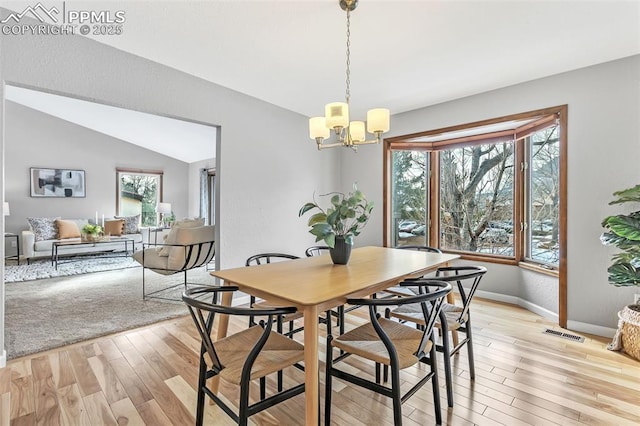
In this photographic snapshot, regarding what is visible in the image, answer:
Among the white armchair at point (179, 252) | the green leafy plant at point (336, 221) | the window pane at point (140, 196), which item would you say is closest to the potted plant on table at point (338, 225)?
the green leafy plant at point (336, 221)

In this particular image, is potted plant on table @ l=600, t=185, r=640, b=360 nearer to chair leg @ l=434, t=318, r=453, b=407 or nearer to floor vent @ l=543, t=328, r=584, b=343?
floor vent @ l=543, t=328, r=584, b=343

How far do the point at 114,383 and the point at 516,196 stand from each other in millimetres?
4329

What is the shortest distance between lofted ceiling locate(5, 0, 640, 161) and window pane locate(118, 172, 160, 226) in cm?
601

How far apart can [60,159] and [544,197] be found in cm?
911

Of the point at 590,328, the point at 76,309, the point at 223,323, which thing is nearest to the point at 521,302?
the point at 590,328

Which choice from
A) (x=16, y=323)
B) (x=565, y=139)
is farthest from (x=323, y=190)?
(x=16, y=323)

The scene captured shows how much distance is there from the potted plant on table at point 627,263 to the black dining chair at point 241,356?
2.50 m

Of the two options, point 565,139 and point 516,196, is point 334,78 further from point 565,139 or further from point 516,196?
point 516,196

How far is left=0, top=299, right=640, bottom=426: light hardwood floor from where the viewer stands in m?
1.72

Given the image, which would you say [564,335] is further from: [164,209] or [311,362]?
[164,209]

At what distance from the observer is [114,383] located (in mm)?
2035

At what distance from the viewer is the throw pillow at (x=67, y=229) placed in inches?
249

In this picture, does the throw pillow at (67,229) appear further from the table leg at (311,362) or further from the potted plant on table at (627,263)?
the potted plant on table at (627,263)

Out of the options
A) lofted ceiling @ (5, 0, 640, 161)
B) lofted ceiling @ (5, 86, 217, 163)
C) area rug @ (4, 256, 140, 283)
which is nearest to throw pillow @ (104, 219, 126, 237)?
area rug @ (4, 256, 140, 283)
